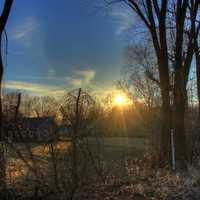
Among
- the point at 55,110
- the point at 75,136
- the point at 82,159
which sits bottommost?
the point at 82,159

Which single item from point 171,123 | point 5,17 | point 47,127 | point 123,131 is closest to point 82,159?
point 47,127

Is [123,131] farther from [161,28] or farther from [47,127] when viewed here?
[47,127]

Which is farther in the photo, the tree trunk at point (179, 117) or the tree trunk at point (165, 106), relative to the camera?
the tree trunk at point (165, 106)

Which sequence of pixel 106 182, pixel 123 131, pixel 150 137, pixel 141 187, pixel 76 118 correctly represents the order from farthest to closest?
pixel 123 131 < pixel 150 137 < pixel 106 182 < pixel 141 187 < pixel 76 118

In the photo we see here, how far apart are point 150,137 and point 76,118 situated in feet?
30.4

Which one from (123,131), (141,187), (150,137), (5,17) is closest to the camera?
(5,17)

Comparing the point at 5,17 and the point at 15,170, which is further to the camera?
the point at 15,170

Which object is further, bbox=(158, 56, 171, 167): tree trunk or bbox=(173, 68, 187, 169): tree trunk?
bbox=(158, 56, 171, 167): tree trunk

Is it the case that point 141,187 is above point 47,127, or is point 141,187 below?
below

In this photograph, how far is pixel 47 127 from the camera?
7148mm

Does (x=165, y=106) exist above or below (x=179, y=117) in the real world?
above

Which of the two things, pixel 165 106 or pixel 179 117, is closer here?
pixel 179 117

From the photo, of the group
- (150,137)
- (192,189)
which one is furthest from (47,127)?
(150,137)

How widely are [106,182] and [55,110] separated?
2419mm
